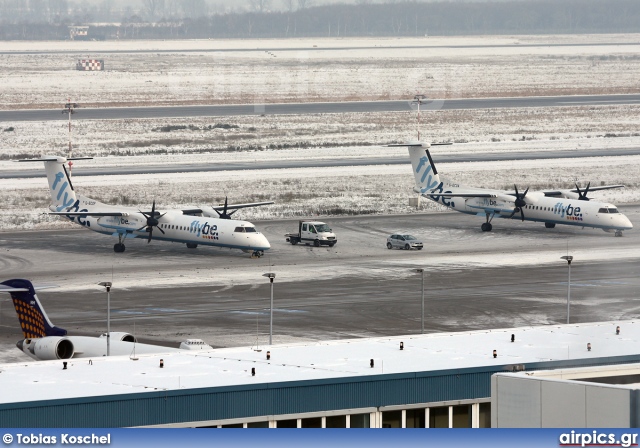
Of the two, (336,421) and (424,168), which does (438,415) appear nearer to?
(336,421)

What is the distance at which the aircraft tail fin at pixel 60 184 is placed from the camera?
265ft

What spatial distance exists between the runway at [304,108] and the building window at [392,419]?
A: 119 metres

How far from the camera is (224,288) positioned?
63.3 m

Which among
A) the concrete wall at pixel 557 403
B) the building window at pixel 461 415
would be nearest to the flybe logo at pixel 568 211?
the building window at pixel 461 415

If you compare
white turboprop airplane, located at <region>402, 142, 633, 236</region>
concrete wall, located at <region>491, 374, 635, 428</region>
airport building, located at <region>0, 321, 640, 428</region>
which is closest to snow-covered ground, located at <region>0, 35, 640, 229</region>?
white turboprop airplane, located at <region>402, 142, 633, 236</region>

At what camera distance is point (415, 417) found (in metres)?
30.1

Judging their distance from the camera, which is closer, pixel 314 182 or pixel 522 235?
pixel 522 235

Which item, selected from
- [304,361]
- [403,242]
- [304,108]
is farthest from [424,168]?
[304,108]

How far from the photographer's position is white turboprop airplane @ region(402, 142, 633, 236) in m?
82.2

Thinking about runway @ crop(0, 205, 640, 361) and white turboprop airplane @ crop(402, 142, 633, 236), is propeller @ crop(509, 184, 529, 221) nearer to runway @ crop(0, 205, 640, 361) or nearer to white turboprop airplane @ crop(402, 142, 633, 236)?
white turboprop airplane @ crop(402, 142, 633, 236)

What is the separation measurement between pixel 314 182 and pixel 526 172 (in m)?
20.2

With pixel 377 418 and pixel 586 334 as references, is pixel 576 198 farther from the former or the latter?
pixel 377 418

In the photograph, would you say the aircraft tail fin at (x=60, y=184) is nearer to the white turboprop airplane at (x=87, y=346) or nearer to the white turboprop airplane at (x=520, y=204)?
the white turboprop airplane at (x=520, y=204)

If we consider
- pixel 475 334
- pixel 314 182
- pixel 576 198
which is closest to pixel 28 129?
pixel 314 182
